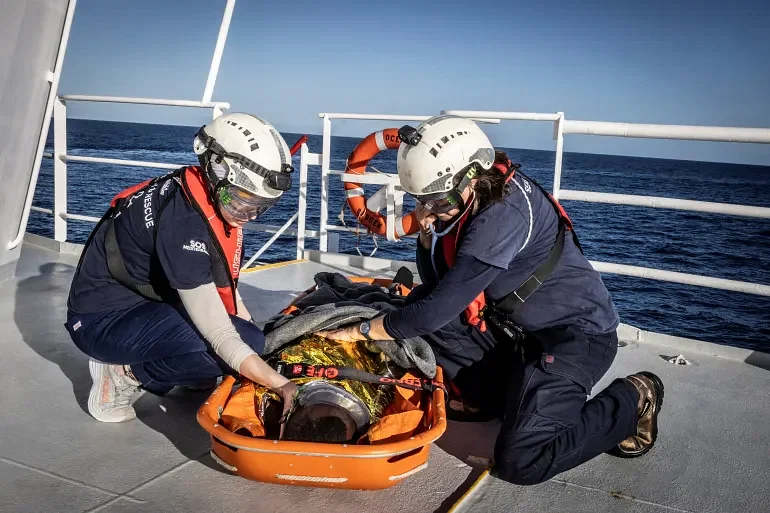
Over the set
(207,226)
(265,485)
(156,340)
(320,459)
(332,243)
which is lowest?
(332,243)

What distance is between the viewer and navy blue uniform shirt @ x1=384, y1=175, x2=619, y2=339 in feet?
8.29

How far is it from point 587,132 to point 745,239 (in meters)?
40.5

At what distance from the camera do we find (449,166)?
2.54 metres

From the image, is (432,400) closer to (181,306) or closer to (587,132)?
(181,306)

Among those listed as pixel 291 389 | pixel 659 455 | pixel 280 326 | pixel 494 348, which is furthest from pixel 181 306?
pixel 659 455

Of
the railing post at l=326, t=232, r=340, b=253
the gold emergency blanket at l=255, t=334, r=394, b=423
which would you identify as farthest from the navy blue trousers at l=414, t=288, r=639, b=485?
the railing post at l=326, t=232, r=340, b=253

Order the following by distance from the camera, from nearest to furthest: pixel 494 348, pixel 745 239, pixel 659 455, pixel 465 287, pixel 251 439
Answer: pixel 251 439
pixel 465 287
pixel 659 455
pixel 494 348
pixel 745 239

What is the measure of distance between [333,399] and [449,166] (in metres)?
0.91

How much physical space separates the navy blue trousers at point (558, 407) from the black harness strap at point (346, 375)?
31 cm

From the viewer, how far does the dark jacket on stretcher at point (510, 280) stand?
2.53 metres

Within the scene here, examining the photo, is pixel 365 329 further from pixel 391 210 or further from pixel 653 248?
pixel 653 248

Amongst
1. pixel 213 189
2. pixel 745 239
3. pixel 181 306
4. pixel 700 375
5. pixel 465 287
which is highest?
pixel 213 189

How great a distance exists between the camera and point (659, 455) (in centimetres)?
273

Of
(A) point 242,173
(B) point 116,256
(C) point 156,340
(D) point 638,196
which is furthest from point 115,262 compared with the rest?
(D) point 638,196
